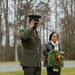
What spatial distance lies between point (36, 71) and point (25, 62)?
263 mm

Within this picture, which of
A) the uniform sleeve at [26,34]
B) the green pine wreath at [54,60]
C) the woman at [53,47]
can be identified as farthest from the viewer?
the woman at [53,47]

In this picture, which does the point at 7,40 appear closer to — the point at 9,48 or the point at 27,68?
the point at 9,48

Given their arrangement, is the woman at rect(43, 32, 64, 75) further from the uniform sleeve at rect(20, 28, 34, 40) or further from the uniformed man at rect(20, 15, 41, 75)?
the uniform sleeve at rect(20, 28, 34, 40)

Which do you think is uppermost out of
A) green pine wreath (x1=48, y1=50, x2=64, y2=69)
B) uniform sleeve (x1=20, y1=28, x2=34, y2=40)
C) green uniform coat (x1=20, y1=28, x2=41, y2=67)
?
uniform sleeve (x1=20, y1=28, x2=34, y2=40)

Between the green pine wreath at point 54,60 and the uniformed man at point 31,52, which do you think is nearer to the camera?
the uniformed man at point 31,52

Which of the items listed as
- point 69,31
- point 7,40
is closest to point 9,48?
point 7,40

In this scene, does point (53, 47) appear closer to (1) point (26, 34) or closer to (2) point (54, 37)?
(2) point (54, 37)

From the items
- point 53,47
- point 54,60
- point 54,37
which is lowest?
point 54,60

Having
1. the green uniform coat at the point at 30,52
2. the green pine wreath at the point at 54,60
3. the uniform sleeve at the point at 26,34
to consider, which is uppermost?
the uniform sleeve at the point at 26,34

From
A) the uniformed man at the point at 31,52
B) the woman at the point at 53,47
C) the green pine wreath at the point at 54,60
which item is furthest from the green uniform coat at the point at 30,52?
the woman at the point at 53,47

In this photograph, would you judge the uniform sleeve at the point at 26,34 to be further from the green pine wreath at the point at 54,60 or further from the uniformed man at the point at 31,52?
the green pine wreath at the point at 54,60

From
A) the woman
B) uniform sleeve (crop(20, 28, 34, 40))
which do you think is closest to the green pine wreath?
the woman

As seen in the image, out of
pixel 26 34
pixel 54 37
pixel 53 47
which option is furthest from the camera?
pixel 53 47

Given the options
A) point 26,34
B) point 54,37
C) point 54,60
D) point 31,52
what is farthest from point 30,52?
point 54,37
